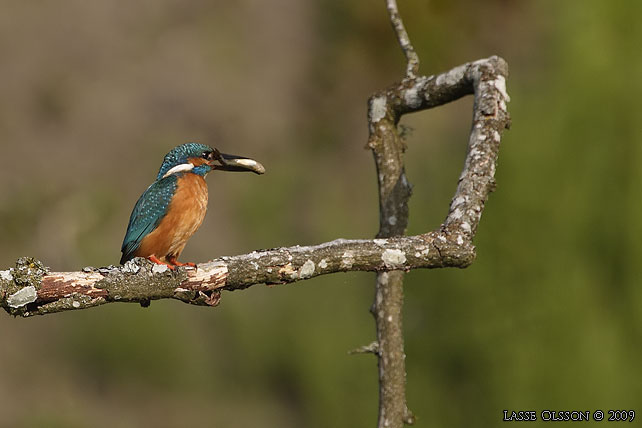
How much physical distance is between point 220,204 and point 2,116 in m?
2.66

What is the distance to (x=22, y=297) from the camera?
207 cm

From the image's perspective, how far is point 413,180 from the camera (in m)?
5.89

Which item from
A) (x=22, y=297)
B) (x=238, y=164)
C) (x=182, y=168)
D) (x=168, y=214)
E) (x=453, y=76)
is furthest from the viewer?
(x=182, y=168)

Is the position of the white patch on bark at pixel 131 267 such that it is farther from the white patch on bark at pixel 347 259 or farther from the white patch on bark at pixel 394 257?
the white patch on bark at pixel 394 257

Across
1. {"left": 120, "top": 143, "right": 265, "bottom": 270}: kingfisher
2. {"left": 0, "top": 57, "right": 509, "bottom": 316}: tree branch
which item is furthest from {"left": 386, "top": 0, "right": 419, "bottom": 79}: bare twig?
{"left": 120, "top": 143, "right": 265, "bottom": 270}: kingfisher

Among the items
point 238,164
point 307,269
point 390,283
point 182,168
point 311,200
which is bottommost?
point 307,269

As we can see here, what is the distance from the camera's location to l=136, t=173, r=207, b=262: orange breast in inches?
129

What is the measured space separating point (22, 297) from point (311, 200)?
5793 millimetres

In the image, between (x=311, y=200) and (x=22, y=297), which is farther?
(x=311, y=200)

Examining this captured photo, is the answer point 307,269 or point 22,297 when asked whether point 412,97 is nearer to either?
point 307,269

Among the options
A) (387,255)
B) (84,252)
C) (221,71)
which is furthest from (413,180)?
(221,71)

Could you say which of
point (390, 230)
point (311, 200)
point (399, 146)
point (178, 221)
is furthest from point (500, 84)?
point (311, 200)

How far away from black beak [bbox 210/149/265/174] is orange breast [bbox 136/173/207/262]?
0.13 meters

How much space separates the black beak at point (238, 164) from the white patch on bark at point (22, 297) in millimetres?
1092
